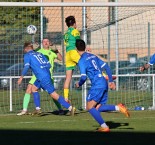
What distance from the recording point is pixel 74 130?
46.9 ft

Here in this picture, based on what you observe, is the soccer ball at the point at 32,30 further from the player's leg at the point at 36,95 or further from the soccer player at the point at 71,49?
the player's leg at the point at 36,95

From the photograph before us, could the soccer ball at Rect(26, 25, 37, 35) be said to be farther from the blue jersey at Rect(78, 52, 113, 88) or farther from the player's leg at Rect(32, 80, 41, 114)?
the blue jersey at Rect(78, 52, 113, 88)

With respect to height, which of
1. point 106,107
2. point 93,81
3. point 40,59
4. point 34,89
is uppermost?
point 40,59

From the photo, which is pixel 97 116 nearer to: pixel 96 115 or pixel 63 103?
pixel 96 115

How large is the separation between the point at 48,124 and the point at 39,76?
220 centimetres

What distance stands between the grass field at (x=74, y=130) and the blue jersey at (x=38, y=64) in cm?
102

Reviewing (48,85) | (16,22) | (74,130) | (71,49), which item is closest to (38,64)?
(48,85)

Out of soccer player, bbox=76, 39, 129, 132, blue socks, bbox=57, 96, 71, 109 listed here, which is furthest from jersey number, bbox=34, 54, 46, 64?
soccer player, bbox=76, 39, 129, 132

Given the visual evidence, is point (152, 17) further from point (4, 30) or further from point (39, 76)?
point (39, 76)
